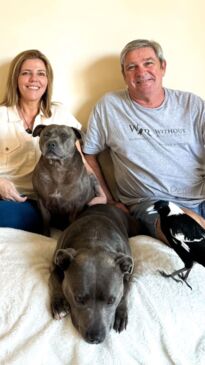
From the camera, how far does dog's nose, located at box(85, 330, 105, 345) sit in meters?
1.27

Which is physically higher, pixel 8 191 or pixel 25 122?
pixel 25 122

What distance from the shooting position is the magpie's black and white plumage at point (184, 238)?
5.01ft

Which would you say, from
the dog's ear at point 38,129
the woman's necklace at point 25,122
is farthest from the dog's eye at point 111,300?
the woman's necklace at point 25,122

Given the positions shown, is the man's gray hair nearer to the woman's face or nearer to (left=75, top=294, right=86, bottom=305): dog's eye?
the woman's face

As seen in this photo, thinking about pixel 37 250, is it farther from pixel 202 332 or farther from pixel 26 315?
pixel 202 332

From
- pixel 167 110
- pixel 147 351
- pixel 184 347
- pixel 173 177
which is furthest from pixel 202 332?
pixel 167 110

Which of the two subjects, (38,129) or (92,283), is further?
(38,129)

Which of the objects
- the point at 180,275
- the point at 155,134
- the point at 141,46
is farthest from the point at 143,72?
the point at 180,275

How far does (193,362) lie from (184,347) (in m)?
0.06

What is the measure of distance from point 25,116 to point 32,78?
9.9 inches

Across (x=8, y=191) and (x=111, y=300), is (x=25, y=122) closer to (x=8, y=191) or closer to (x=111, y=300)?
(x=8, y=191)

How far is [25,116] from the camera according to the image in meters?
2.42

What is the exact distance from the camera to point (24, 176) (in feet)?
7.82

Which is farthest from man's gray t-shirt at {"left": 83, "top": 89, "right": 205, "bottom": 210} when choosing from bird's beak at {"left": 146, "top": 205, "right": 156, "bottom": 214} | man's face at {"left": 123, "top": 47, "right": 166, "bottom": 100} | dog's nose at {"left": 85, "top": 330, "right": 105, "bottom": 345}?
dog's nose at {"left": 85, "top": 330, "right": 105, "bottom": 345}
